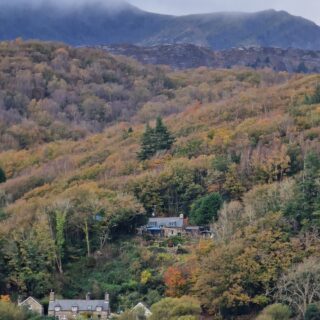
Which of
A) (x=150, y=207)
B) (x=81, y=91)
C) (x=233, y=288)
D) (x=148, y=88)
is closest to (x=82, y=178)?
(x=150, y=207)

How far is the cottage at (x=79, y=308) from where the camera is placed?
4432 centimetres

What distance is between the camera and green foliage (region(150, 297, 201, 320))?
4006cm

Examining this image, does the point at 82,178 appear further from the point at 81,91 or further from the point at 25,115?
the point at 81,91

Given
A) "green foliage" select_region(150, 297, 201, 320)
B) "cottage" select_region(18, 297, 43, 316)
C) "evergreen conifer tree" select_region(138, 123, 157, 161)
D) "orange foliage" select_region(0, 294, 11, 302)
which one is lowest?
"cottage" select_region(18, 297, 43, 316)

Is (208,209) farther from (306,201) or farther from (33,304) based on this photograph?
(33,304)

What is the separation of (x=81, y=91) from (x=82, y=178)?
64373mm

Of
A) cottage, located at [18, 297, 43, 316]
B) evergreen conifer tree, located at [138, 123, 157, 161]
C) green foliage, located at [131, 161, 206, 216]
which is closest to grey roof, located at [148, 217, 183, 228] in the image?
green foliage, located at [131, 161, 206, 216]

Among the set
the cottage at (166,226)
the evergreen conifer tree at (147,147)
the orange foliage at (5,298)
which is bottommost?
the orange foliage at (5,298)

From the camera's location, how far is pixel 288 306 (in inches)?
1609

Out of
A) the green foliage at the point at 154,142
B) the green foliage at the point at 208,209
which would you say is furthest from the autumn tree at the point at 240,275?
the green foliage at the point at 154,142

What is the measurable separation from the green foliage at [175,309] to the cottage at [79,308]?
4.32 metres

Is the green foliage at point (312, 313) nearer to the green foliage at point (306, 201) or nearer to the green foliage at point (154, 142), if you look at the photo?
the green foliage at point (306, 201)

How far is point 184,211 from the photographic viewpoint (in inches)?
2178

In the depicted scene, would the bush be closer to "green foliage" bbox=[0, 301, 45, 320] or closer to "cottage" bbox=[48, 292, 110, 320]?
"cottage" bbox=[48, 292, 110, 320]
